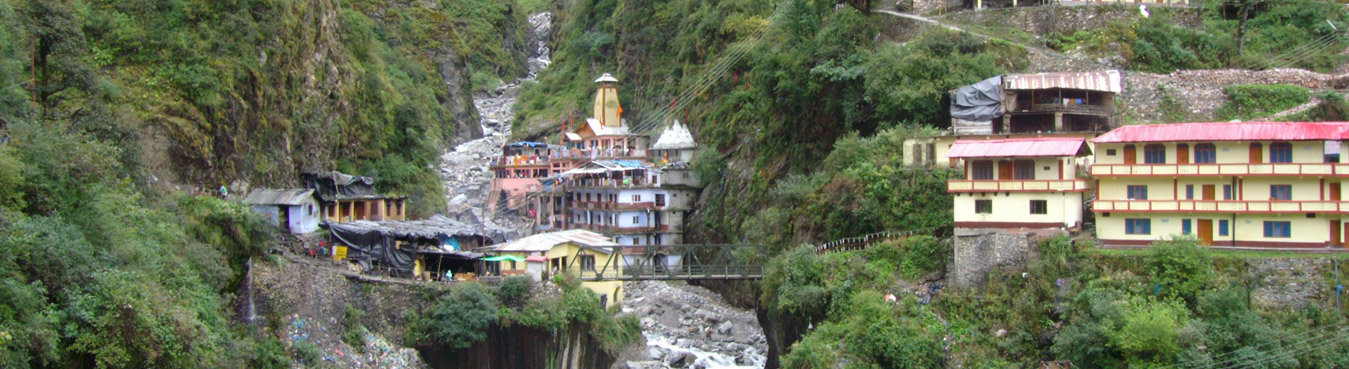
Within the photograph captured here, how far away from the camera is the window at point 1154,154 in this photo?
34.5m

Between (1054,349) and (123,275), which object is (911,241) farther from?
(123,275)

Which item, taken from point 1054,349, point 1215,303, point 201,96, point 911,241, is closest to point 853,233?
point 911,241

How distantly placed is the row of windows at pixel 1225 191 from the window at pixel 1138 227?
0.74 m

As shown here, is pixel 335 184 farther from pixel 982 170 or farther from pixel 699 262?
pixel 982 170

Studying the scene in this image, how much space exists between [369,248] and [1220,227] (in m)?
25.9

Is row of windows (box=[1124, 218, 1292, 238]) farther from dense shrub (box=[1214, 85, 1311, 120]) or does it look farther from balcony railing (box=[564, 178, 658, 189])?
balcony railing (box=[564, 178, 658, 189])

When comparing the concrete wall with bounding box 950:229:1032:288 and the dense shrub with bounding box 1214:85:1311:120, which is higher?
the dense shrub with bounding box 1214:85:1311:120

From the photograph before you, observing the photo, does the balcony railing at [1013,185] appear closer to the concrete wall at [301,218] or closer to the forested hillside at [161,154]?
the forested hillside at [161,154]

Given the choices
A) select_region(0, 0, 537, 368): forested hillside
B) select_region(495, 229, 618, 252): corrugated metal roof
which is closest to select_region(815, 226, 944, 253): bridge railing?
select_region(495, 229, 618, 252): corrugated metal roof

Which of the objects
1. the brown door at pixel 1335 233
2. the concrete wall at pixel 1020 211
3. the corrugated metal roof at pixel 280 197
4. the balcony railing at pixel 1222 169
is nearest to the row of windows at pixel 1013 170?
the concrete wall at pixel 1020 211

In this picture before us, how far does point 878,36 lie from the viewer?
51719mm

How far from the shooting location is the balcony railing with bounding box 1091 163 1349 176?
3281 centimetres

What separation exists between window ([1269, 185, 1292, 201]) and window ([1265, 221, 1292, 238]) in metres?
0.64

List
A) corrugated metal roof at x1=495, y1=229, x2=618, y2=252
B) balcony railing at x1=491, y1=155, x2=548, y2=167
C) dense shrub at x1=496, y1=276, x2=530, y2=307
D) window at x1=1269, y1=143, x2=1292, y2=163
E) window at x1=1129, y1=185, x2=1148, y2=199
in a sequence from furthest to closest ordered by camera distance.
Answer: balcony railing at x1=491, y1=155, x2=548, y2=167
corrugated metal roof at x1=495, y1=229, x2=618, y2=252
dense shrub at x1=496, y1=276, x2=530, y2=307
window at x1=1129, y1=185, x2=1148, y2=199
window at x1=1269, y1=143, x2=1292, y2=163
